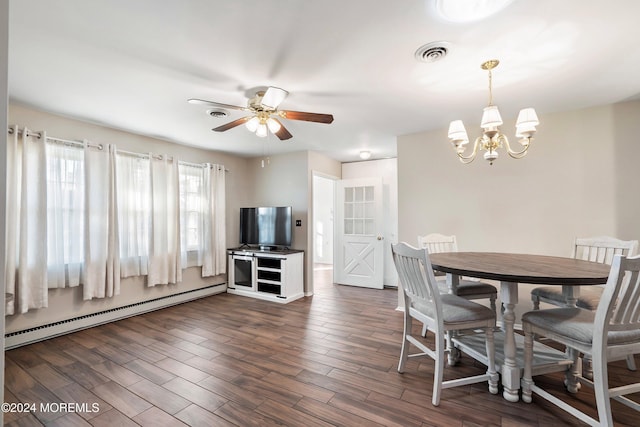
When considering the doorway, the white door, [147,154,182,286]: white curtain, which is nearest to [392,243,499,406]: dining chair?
the white door

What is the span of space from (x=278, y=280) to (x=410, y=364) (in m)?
2.51

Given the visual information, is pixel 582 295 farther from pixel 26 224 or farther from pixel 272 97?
pixel 26 224

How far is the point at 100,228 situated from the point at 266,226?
2.21 meters

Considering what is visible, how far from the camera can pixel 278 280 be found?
4445 mm

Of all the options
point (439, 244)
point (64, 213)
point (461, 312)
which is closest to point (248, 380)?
point (461, 312)

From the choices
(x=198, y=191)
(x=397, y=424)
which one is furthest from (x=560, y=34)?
(x=198, y=191)

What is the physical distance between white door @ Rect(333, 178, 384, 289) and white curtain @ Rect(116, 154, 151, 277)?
10.6 feet

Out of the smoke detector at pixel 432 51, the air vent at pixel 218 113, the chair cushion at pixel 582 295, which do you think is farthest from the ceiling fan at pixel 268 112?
the chair cushion at pixel 582 295

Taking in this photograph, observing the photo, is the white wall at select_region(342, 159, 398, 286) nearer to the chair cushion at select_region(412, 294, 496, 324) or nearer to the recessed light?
the recessed light

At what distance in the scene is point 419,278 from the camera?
1917 millimetres

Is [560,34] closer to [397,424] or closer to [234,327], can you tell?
[397,424]

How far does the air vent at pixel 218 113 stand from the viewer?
2886 millimetres

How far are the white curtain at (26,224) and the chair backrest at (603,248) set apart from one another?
5204 millimetres

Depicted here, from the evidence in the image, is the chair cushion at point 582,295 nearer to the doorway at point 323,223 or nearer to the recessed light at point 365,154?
the recessed light at point 365,154
